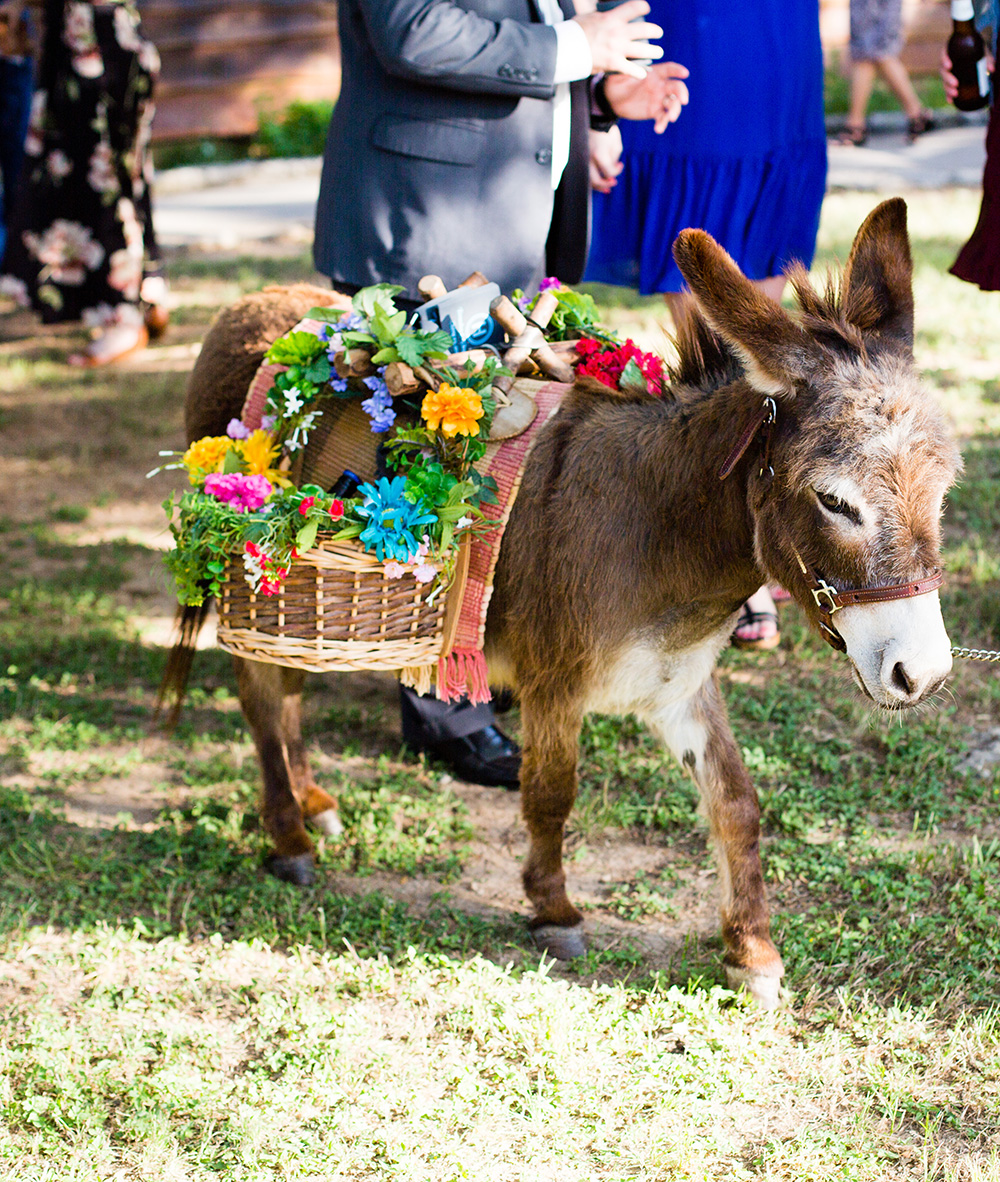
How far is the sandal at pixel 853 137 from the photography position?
36.0 feet

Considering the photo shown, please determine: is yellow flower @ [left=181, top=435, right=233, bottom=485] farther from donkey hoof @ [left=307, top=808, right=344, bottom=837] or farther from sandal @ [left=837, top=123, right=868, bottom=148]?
sandal @ [left=837, top=123, right=868, bottom=148]

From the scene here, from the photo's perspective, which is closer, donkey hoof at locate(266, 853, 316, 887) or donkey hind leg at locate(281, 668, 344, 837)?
donkey hoof at locate(266, 853, 316, 887)

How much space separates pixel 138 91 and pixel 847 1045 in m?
6.19

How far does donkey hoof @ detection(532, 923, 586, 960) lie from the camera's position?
2.90 metres

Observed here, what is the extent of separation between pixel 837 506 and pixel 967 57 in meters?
2.33

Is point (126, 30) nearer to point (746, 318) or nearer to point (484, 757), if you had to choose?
point (484, 757)

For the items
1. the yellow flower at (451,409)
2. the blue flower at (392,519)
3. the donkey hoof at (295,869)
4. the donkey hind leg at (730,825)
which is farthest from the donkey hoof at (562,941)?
the yellow flower at (451,409)

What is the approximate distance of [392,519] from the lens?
259 cm

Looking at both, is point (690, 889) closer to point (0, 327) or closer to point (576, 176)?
point (576, 176)

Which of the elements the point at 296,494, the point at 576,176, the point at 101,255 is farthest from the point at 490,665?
the point at 101,255

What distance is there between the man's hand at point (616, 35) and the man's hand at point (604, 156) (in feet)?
1.45

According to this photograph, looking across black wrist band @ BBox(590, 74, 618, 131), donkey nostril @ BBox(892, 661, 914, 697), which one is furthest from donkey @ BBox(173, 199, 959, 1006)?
black wrist band @ BBox(590, 74, 618, 131)

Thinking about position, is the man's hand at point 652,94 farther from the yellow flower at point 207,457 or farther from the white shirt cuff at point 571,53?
the yellow flower at point 207,457

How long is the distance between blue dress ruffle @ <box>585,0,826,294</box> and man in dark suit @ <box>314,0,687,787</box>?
1.41 feet
